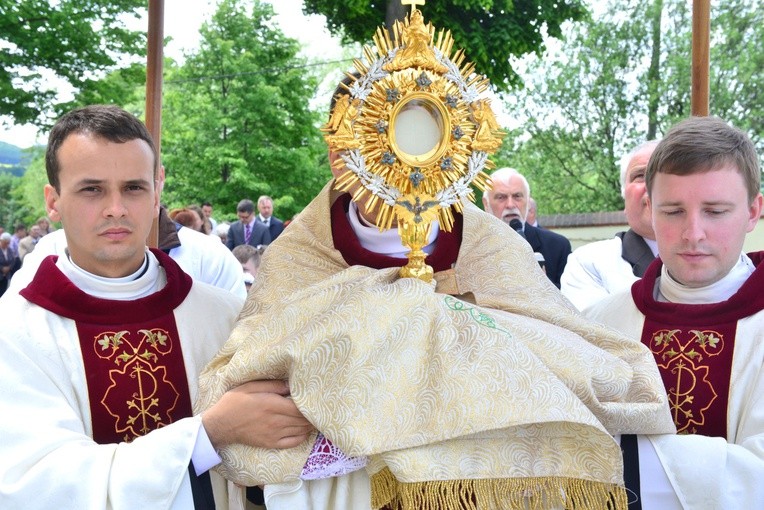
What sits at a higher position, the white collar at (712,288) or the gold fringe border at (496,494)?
the white collar at (712,288)

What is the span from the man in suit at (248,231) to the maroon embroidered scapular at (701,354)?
10594 millimetres

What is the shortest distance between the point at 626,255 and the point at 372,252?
2002mm

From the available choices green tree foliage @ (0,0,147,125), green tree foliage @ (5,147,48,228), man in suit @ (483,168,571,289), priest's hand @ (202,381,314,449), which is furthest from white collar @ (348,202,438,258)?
green tree foliage @ (5,147,48,228)

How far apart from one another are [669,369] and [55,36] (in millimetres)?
10346

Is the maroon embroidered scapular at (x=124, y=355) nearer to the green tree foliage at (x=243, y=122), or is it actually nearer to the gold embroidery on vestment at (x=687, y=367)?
the gold embroidery on vestment at (x=687, y=367)

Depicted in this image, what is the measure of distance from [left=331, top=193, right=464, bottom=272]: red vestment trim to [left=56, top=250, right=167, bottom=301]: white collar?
702 millimetres

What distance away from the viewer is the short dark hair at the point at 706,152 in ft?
9.92

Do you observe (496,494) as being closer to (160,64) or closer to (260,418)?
(260,418)

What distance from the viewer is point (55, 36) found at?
11.7 m

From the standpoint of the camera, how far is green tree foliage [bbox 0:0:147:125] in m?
11.5

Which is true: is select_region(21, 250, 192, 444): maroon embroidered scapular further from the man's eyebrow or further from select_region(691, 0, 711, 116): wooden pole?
select_region(691, 0, 711, 116): wooden pole

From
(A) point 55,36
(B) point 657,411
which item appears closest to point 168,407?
(B) point 657,411

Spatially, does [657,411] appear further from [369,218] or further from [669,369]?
[369,218]

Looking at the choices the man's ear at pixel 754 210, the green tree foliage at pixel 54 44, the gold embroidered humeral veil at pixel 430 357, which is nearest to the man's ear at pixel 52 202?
the gold embroidered humeral veil at pixel 430 357
